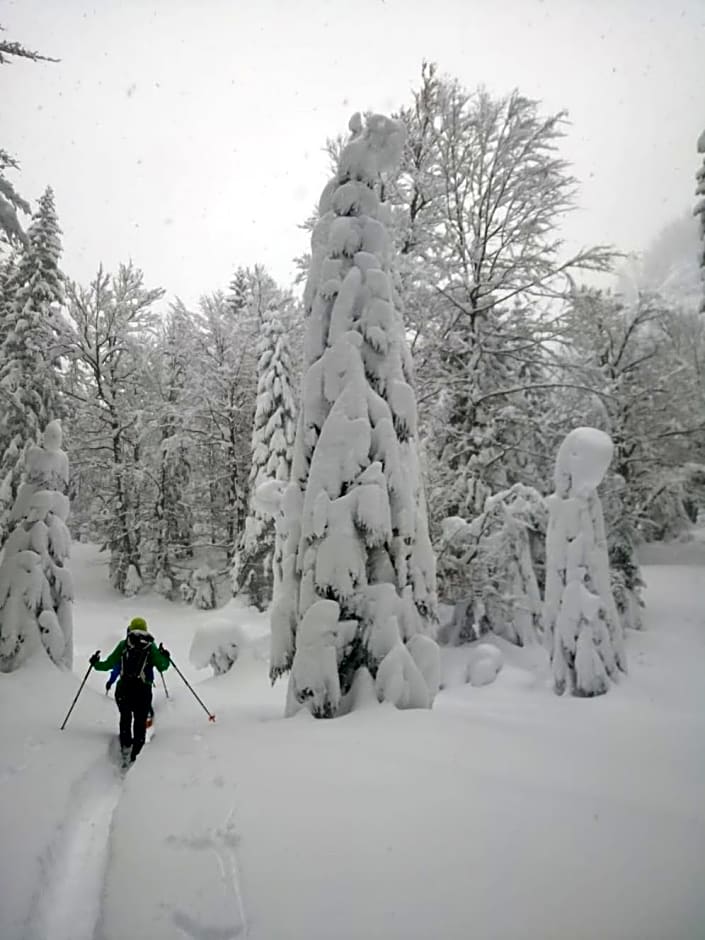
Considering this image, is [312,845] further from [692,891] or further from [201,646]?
[201,646]

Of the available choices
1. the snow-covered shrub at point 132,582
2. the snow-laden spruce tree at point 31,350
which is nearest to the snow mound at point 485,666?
the snow-laden spruce tree at point 31,350

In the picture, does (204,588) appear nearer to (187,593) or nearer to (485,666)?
(187,593)

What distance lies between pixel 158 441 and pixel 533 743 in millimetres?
24770

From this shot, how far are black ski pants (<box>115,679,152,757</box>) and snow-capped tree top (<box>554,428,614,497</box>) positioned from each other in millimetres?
7628

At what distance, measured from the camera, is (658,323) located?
2000 cm

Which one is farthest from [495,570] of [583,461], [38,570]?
[38,570]

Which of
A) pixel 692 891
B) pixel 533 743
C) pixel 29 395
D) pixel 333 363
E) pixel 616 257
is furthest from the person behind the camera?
pixel 29 395

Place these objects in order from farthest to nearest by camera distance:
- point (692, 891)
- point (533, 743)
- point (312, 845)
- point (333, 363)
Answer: point (333, 363) < point (533, 743) < point (312, 845) < point (692, 891)

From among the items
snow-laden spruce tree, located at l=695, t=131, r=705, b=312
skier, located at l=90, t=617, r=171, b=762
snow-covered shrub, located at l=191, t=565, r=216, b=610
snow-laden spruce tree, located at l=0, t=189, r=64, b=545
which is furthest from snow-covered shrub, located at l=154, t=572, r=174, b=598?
snow-laden spruce tree, located at l=695, t=131, r=705, b=312

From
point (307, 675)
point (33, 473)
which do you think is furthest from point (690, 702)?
point (33, 473)

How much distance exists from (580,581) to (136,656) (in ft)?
23.8

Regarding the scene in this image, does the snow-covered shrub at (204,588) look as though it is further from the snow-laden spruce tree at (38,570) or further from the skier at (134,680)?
the skier at (134,680)

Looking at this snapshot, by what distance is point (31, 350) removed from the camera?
1945 cm

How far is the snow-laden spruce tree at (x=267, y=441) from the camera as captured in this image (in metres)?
20.2
